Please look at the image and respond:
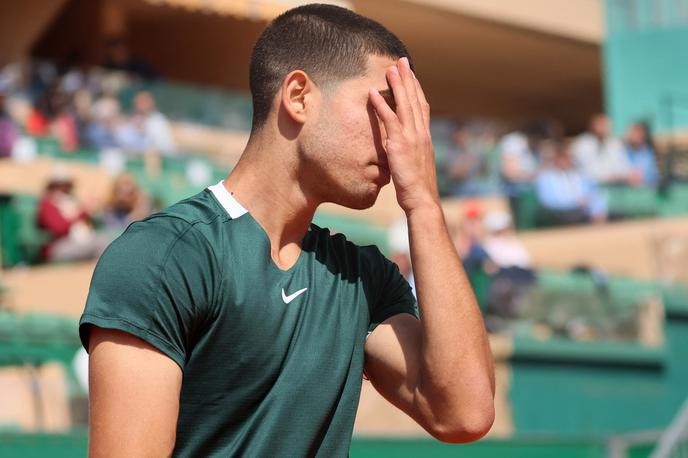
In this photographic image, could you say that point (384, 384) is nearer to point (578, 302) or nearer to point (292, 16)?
point (292, 16)

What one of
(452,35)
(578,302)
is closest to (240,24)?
(452,35)

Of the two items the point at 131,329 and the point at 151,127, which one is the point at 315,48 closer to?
the point at 131,329

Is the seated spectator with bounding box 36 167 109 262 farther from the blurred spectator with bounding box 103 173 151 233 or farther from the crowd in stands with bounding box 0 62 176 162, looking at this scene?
the crowd in stands with bounding box 0 62 176 162

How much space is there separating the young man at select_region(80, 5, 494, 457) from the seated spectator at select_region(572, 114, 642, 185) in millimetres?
11231

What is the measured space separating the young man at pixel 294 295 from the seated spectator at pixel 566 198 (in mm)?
10845

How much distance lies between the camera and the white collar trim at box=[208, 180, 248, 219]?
2.26 meters

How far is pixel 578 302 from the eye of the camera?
10.2 meters

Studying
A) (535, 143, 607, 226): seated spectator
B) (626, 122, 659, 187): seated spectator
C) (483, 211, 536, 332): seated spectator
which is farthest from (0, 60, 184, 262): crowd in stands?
(626, 122, 659, 187): seated spectator

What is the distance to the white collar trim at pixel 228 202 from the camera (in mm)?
2260

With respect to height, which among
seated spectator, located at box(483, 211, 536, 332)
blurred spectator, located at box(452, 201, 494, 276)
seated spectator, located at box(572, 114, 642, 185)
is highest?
seated spectator, located at box(572, 114, 642, 185)

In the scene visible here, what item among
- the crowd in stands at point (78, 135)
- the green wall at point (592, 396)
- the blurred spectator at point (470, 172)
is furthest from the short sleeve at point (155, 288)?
the blurred spectator at point (470, 172)

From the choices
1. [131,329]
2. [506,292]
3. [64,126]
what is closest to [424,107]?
[131,329]

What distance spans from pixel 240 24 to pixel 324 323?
65.9 feet

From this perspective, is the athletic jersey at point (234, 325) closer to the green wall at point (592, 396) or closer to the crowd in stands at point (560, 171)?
the green wall at point (592, 396)
